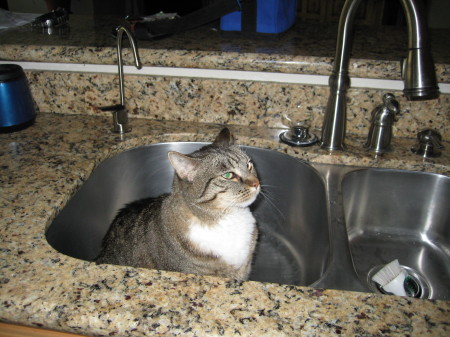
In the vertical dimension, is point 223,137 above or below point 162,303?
above

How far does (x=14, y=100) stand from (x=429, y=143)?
1.47 metres

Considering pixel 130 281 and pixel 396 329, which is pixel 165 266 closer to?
pixel 130 281

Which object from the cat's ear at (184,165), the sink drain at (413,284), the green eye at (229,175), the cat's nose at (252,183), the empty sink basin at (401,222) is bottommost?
the sink drain at (413,284)

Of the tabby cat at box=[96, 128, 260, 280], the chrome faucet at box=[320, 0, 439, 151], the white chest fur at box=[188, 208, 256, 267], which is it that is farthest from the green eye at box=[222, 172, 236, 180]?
the chrome faucet at box=[320, 0, 439, 151]

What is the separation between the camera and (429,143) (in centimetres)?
132

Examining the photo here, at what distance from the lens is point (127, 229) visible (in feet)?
4.13

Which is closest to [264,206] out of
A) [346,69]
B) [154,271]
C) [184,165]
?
[184,165]

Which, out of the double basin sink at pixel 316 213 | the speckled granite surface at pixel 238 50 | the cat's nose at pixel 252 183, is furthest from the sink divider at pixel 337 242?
the speckled granite surface at pixel 238 50

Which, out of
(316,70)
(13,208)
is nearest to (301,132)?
(316,70)

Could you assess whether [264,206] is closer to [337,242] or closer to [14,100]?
[337,242]

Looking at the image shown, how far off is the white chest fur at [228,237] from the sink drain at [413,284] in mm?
407

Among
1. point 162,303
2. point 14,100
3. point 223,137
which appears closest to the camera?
point 162,303

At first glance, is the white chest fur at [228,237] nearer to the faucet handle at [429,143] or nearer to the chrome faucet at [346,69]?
the chrome faucet at [346,69]

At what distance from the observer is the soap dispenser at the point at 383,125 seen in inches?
50.5
